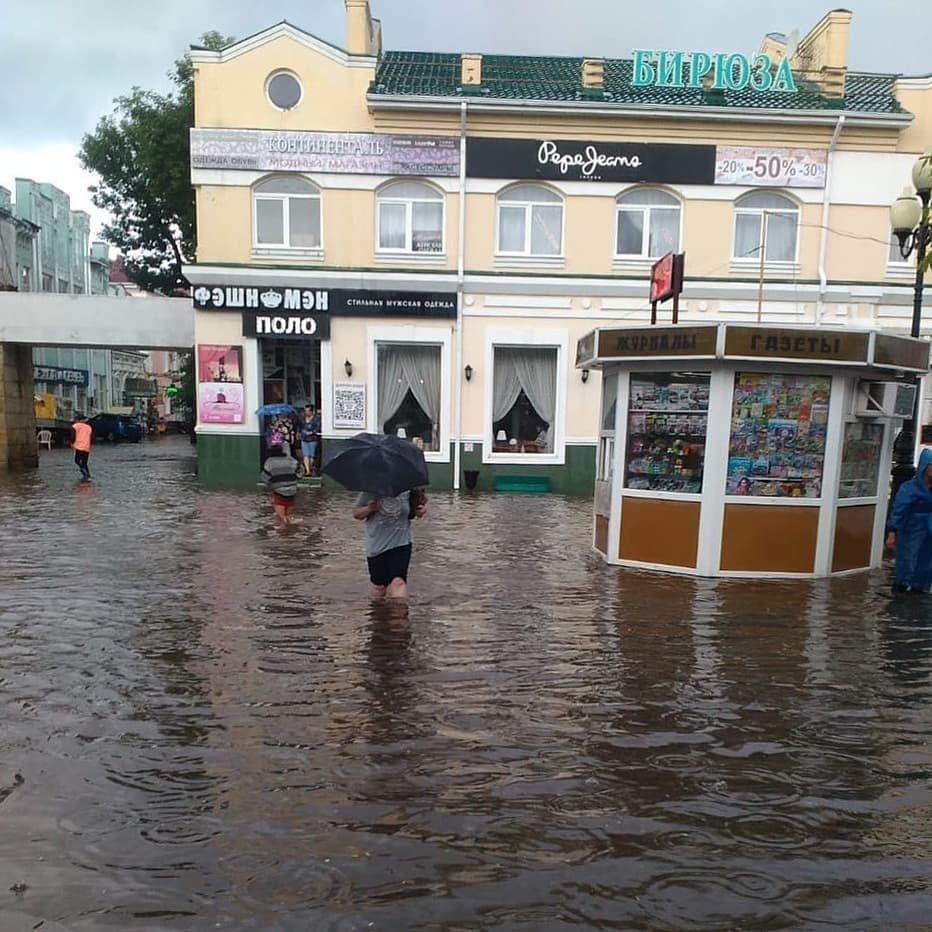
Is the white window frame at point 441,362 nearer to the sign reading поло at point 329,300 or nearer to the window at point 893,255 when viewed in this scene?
the sign reading поло at point 329,300

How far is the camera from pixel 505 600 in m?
7.99

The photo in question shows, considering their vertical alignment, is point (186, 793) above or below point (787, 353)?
below

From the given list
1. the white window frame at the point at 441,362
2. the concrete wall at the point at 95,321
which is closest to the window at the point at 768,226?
the white window frame at the point at 441,362

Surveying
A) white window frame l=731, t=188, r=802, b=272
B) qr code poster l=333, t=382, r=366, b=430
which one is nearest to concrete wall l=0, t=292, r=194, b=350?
qr code poster l=333, t=382, r=366, b=430

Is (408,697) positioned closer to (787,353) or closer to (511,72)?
(787,353)

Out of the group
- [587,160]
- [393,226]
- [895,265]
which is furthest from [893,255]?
[393,226]

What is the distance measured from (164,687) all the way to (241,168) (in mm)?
15233

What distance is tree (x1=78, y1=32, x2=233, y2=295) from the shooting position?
2531cm

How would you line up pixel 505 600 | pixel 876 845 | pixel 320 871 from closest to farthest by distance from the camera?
1. pixel 320 871
2. pixel 876 845
3. pixel 505 600

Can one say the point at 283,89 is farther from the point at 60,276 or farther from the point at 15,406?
the point at 60,276

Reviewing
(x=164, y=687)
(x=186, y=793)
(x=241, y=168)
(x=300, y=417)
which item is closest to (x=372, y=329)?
(x=300, y=417)

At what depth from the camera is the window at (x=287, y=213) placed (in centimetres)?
1805

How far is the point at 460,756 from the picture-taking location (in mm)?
4391

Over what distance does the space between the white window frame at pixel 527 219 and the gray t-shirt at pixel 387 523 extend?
1265 centimetres
